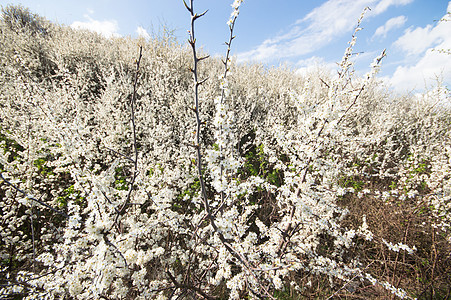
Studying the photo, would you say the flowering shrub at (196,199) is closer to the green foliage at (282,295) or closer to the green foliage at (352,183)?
the green foliage at (282,295)

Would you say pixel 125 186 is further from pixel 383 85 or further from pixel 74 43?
pixel 383 85

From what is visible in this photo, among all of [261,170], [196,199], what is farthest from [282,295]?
[261,170]

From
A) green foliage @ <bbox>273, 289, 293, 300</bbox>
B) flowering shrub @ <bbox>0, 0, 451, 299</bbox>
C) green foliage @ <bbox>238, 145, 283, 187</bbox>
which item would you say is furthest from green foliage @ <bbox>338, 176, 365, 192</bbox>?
green foliage @ <bbox>273, 289, 293, 300</bbox>

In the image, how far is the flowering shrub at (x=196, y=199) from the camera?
5.84 ft

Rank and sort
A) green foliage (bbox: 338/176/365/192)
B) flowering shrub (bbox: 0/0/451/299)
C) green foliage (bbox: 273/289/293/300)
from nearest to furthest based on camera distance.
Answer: flowering shrub (bbox: 0/0/451/299), green foliage (bbox: 273/289/293/300), green foliage (bbox: 338/176/365/192)

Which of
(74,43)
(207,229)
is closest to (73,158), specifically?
(207,229)

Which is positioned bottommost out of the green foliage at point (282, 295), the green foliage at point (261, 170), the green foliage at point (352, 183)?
the green foliage at point (282, 295)

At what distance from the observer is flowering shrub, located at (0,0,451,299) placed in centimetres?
178

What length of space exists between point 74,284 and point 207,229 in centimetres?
148

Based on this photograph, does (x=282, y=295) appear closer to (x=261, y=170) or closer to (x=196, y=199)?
(x=196, y=199)

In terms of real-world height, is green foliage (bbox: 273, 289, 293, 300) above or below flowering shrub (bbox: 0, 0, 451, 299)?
below

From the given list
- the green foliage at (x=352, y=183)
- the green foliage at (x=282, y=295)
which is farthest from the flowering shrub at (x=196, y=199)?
the green foliage at (x=352, y=183)

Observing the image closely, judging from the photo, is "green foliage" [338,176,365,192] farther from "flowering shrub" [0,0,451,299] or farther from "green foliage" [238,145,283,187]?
"green foliage" [238,145,283,187]

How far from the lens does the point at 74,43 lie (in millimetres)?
6656
